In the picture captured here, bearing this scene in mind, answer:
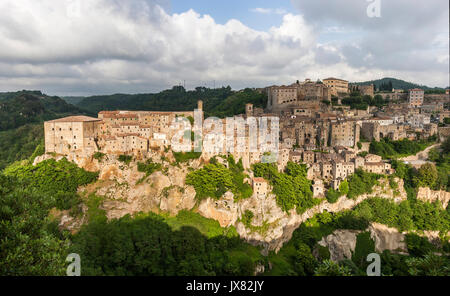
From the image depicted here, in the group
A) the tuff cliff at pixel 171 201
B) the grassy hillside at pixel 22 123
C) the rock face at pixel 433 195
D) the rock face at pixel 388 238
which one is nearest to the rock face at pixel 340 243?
the tuff cliff at pixel 171 201

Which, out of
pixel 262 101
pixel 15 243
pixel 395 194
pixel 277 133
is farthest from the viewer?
pixel 262 101

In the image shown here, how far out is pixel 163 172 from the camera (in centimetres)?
2933

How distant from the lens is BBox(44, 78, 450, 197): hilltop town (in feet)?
99.6

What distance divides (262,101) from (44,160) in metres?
43.2

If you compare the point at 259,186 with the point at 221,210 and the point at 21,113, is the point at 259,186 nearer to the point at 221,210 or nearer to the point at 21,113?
the point at 221,210

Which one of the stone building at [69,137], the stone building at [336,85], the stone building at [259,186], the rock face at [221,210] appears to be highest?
the stone building at [336,85]

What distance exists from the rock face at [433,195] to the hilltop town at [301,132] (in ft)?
17.0

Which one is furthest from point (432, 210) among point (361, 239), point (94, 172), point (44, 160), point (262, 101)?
point (44, 160)

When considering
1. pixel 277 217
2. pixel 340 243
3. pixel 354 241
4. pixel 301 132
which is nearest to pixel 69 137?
pixel 277 217

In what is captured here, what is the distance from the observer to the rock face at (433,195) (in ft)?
121

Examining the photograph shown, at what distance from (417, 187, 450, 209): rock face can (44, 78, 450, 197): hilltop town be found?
5169mm

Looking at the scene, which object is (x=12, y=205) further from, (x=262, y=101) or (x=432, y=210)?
(x=262, y=101)

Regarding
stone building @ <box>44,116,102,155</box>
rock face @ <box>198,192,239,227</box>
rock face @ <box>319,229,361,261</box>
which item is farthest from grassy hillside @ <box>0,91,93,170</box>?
rock face @ <box>319,229,361,261</box>

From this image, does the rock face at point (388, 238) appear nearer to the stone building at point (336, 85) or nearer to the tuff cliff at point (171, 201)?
the tuff cliff at point (171, 201)
